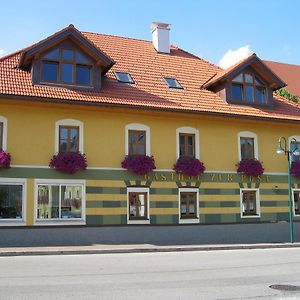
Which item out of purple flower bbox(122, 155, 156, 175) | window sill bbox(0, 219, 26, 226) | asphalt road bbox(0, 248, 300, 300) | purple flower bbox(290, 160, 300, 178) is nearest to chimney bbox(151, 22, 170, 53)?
purple flower bbox(122, 155, 156, 175)

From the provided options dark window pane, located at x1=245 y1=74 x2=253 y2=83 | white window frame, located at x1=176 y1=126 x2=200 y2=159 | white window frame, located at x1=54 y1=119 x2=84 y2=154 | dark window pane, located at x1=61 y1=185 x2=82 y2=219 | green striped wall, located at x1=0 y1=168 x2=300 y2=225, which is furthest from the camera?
dark window pane, located at x1=245 y1=74 x2=253 y2=83

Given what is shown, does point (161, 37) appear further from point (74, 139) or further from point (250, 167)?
point (74, 139)

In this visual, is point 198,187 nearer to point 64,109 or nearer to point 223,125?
point 223,125

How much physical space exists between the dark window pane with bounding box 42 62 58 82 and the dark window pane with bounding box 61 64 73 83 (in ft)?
0.98

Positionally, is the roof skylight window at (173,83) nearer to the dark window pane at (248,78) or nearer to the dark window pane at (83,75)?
the dark window pane at (248,78)

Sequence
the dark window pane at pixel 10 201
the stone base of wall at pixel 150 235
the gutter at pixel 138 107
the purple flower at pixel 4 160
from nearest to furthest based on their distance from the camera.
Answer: the purple flower at pixel 4 160 < the stone base of wall at pixel 150 235 < the dark window pane at pixel 10 201 < the gutter at pixel 138 107

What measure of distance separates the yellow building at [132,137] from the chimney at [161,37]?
2.18 m

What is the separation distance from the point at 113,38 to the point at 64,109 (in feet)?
27.3

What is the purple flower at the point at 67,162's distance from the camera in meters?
19.4

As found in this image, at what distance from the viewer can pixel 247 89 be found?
24625 mm

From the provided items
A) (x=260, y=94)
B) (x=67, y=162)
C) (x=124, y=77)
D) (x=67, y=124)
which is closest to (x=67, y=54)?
(x=67, y=124)

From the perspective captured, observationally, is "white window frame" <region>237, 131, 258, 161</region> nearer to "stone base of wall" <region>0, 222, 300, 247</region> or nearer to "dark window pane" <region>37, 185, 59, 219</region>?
"stone base of wall" <region>0, 222, 300, 247</region>

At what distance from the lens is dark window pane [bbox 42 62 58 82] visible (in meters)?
20.6

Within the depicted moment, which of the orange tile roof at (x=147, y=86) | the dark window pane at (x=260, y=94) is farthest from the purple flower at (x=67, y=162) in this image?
the dark window pane at (x=260, y=94)
